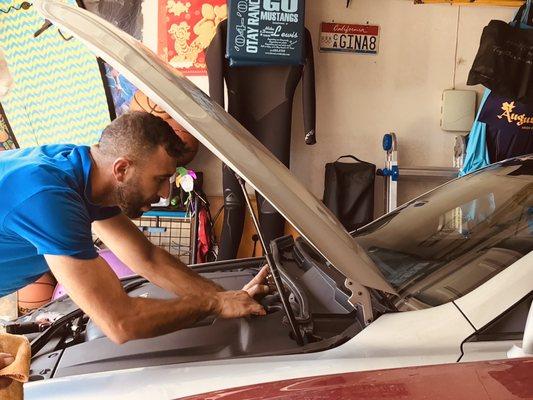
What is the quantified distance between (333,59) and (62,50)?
6.47 ft

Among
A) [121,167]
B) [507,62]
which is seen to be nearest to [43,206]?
[121,167]

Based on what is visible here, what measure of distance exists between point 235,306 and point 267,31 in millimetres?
2655

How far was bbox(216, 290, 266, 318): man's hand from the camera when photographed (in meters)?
1.55

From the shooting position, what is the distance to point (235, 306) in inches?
61.3

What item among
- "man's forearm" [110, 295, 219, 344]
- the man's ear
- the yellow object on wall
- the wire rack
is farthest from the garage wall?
"man's forearm" [110, 295, 219, 344]

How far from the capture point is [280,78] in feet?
12.8

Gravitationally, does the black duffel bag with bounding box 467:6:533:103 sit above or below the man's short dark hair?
above

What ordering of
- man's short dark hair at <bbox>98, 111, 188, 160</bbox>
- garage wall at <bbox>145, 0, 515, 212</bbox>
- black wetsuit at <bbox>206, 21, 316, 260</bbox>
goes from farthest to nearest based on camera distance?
garage wall at <bbox>145, 0, 515, 212</bbox>, black wetsuit at <bbox>206, 21, 316, 260</bbox>, man's short dark hair at <bbox>98, 111, 188, 160</bbox>

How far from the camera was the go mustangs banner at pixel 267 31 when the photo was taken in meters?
3.74

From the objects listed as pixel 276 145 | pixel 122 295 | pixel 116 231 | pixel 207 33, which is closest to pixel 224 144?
pixel 122 295

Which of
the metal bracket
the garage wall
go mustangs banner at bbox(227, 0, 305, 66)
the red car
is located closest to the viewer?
the red car

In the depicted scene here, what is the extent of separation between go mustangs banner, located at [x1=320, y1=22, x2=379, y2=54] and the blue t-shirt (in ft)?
8.83

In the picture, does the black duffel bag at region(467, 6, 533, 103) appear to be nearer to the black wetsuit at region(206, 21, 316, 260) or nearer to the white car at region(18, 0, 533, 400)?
the black wetsuit at region(206, 21, 316, 260)

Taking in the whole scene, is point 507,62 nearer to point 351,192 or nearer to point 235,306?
point 351,192
